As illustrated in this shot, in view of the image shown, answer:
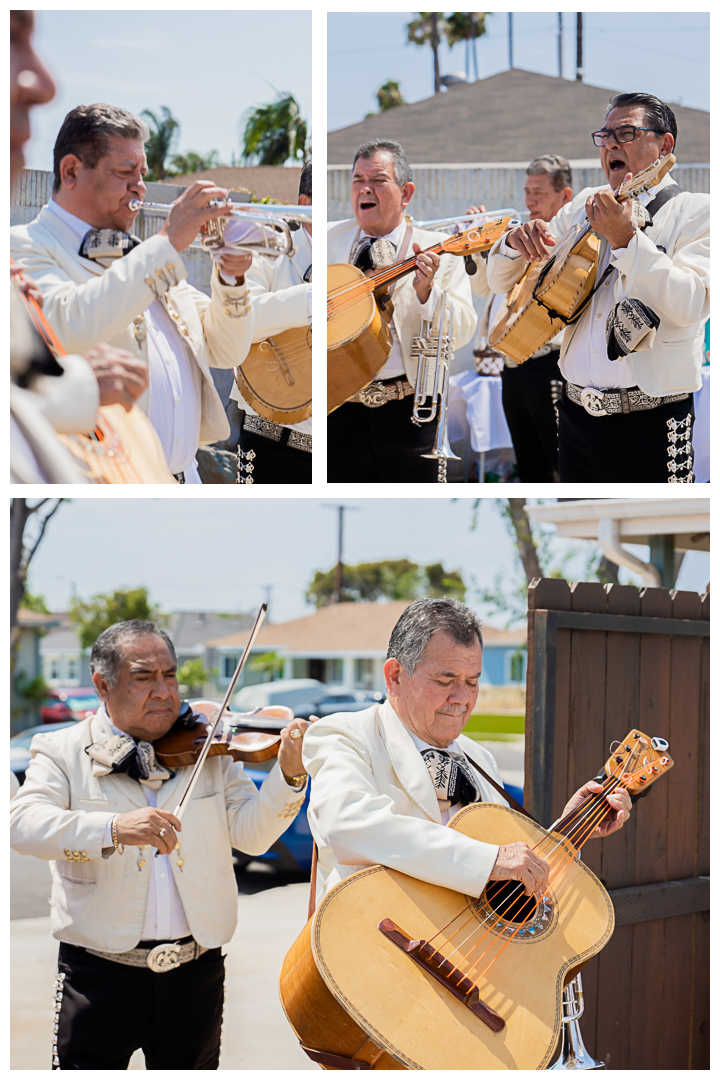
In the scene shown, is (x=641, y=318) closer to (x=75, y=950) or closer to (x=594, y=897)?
(x=594, y=897)

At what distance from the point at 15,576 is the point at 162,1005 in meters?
10.7

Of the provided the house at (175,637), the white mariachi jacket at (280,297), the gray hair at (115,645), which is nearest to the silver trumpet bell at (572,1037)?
the gray hair at (115,645)

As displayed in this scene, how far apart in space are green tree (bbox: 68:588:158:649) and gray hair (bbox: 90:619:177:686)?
23.0 metres

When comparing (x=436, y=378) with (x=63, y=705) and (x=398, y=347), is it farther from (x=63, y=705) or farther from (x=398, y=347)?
(x=63, y=705)

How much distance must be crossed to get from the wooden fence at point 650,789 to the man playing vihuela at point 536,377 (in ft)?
1.52

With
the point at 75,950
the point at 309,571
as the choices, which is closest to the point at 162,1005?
the point at 75,950

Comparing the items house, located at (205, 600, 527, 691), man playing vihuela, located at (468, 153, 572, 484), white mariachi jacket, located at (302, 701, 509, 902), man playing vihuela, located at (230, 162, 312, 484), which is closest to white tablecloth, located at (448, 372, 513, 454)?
man playing vihuela, located at (468, 153, 572, 484)

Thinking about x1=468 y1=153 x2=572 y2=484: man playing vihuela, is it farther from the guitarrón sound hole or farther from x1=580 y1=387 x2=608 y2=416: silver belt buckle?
the guitarrón sound hole

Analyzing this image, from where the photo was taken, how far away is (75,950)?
2.15 m

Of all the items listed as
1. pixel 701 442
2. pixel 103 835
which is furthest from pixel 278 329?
pixel 103 835

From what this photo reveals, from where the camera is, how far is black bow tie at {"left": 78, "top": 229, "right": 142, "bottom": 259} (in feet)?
6.97

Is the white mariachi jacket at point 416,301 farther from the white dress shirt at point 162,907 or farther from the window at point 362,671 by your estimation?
the window at point 362,671

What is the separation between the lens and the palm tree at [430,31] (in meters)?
2.49
